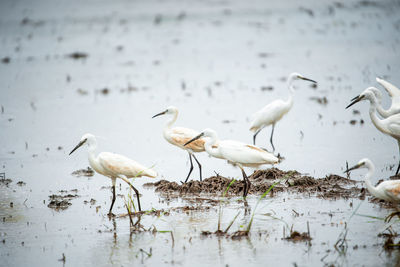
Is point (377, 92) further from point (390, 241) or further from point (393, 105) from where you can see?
point (390, 241)

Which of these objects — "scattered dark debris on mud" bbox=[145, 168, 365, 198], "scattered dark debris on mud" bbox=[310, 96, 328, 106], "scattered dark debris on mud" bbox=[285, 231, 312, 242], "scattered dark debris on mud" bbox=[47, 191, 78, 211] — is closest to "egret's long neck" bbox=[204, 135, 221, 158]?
"scattered dark debris on mud" bbox=[145, 168, 365, 198]

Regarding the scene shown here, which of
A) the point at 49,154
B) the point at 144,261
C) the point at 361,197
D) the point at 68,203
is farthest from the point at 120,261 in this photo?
the point at 49,154

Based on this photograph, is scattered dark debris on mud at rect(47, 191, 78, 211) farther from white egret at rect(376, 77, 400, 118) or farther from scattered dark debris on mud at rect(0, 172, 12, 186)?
white egret at rect(376, 77, 400, 118)

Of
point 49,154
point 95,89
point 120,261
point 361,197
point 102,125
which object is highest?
point 95,89

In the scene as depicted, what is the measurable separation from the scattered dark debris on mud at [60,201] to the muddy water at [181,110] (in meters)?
0.13

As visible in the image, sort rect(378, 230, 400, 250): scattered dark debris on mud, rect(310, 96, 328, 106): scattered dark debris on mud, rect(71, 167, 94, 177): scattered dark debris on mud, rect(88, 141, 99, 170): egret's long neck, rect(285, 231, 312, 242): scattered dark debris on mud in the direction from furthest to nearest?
rect(310, 96, 328, 106): scattered dark debris on mud
rect(71, 167, 94, 177): scattered dark debris on mud
rect(88, 141, 99, 170): egret's long neck
rect(285, 231, 312, 242): scattered dark debris on mud
rect(378, 230, 400, 250): scattered dark debris on mud

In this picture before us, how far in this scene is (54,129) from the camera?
1358 cm

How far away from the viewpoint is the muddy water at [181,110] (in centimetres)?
671

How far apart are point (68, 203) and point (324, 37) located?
18886 millimetres

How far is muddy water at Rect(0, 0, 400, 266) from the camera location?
671 centimetres

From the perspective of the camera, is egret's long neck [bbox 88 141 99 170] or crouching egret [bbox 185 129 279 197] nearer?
egret's long neck [bbox 88 141 99 170]

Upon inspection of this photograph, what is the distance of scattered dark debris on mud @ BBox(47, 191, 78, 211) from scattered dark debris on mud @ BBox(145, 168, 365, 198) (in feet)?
4.47

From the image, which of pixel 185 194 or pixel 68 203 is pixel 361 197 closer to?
pixel 185 194

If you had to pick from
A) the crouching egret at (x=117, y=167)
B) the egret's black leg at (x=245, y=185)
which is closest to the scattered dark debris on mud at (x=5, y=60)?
the crouching egret at (x=117, y=167)
